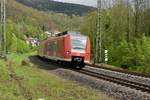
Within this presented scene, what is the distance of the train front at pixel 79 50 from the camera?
30998 millimetres

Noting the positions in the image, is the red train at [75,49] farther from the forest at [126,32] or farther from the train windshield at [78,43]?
the forest at [126,32]

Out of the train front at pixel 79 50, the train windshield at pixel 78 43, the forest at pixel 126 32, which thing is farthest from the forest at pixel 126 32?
the train windshield at pixel 78 43

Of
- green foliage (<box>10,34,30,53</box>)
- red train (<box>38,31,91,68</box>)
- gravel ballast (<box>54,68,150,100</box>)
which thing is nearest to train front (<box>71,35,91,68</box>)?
red train (<box>38,31,91,68</box>)

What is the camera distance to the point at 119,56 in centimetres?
4631

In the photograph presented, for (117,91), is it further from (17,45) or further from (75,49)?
(17,45)

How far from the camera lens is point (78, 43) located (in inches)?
1236

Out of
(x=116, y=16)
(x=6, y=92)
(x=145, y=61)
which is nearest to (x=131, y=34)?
(x=116, y=16)

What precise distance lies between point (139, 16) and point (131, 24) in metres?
2.91

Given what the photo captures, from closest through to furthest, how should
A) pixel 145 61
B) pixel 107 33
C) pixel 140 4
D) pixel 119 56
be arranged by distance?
pixel 145 61, pixel 119 56, pixel 140 4, pixel 107 33

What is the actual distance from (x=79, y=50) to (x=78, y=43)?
550mm

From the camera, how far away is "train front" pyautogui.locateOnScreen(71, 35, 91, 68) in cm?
3100

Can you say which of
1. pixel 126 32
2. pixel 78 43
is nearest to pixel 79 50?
pixel 78 43

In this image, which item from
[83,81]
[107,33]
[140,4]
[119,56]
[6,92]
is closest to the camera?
[6,92]

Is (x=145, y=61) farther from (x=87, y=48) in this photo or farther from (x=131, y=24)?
(x=131, y=24)
